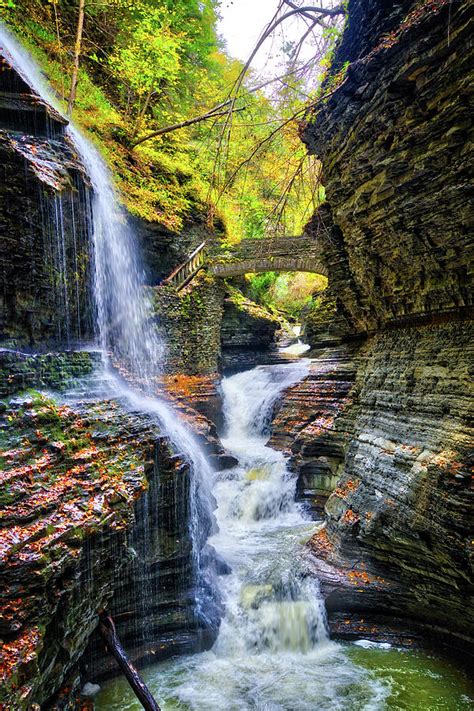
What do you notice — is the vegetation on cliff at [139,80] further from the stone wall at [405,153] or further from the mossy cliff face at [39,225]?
the mossy cliff face at [39,225]

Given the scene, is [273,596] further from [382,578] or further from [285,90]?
[285,90]

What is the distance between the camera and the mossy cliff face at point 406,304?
3.89m

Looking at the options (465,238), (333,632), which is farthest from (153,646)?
(465,238)

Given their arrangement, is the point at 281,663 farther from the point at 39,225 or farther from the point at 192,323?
the point at 192,323

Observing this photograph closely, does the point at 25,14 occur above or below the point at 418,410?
above

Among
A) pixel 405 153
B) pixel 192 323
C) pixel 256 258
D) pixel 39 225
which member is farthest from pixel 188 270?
pixel 405 153

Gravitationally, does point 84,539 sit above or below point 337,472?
above

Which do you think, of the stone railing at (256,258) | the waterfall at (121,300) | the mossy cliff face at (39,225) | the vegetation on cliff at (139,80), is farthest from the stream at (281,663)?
the stone railing at (256,258)

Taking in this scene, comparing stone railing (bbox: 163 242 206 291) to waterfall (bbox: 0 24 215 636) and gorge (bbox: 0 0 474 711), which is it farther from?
gorge (bbox: 0 0 474 711)

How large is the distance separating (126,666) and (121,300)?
323 inches

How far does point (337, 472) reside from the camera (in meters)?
7.43

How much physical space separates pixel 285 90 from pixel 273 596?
20.3ft

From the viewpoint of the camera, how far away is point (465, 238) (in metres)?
4.17

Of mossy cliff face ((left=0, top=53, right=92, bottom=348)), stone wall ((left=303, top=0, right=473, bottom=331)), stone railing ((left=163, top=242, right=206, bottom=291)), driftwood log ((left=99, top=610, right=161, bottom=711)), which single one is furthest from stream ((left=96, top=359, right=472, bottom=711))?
stone railing ((left=163, top=242, right=206, bottom=291))
